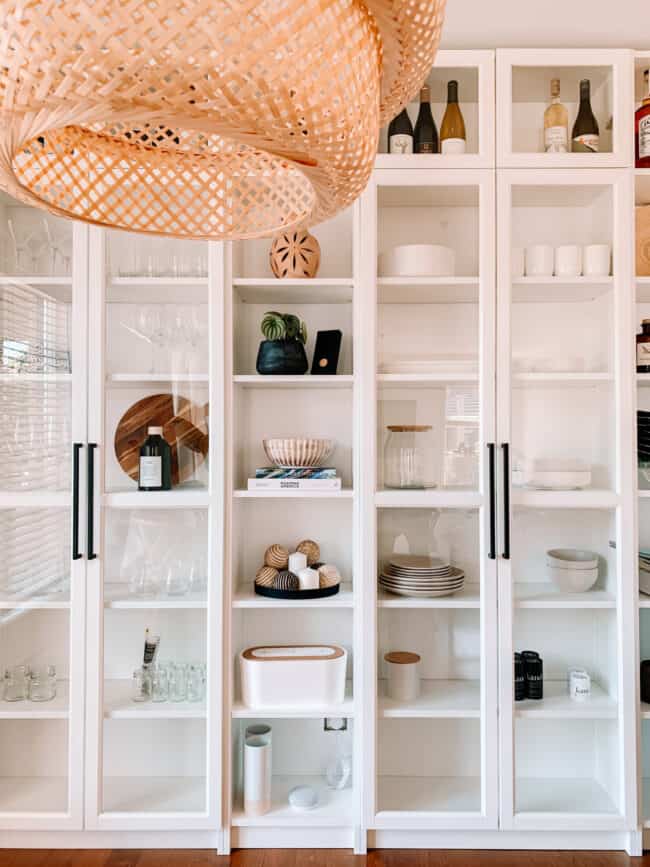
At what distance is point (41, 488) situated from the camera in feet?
7.29

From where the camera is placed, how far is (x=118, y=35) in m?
0.59

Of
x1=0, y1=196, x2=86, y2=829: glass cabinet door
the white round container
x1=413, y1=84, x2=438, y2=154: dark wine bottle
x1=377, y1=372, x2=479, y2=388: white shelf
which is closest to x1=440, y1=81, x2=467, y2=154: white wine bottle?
x1=413, y1=84, x2=438, y2=154: dark wine bottle

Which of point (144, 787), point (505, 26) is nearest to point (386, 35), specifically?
point (505, 26)

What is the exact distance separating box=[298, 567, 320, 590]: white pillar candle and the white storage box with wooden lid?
231 millimetres

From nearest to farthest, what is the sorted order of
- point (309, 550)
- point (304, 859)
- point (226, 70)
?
point (226, 70) → point (304, 859) → point (309, 550)

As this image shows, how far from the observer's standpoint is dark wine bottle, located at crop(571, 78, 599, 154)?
2199 millimetres

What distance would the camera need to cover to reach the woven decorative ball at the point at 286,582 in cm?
222

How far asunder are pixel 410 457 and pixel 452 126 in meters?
1.09

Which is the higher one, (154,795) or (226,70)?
(226,70)

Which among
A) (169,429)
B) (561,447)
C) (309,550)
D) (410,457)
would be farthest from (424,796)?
(169,429)

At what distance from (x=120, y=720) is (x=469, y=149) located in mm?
2197

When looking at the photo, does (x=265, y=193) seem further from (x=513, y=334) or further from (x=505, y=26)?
(x=505, y=26)

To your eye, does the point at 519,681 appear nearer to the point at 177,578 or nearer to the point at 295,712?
the point at 295,712

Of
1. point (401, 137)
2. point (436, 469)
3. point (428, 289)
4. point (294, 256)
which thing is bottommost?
point (436, 469)
